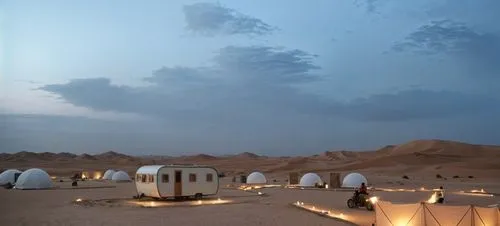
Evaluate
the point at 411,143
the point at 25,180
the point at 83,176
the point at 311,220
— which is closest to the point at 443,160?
the point at 411,143

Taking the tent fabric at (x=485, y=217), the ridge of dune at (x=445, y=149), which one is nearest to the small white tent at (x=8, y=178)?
the tent fabric at (x=485, y=217)

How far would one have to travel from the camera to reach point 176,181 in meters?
31.0

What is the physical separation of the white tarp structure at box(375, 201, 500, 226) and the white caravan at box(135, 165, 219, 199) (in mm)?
15725

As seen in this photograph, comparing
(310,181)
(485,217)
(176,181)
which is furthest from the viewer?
(310,181)

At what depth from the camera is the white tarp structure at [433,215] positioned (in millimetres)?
15836

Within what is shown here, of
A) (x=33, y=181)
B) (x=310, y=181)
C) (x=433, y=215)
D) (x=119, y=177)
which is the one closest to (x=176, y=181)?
(x=433, y=215)

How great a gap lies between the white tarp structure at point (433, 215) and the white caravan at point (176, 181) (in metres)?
15.7

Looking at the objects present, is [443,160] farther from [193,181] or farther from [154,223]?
[154,223]

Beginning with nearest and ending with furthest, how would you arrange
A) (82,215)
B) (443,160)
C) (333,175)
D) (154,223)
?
(154,223), (82,215), (333,175), (443,160)

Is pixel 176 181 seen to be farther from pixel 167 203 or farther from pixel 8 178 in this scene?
pixel 8 178

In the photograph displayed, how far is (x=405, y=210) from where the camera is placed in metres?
17.2

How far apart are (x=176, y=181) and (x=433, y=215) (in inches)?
698

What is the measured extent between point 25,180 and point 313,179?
85.3ft

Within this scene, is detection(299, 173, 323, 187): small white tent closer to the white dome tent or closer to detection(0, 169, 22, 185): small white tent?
the white dome tent
